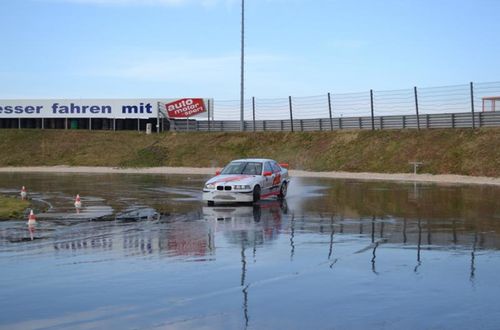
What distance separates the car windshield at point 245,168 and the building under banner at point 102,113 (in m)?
39.9

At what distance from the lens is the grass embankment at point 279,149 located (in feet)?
136

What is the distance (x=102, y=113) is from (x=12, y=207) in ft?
154

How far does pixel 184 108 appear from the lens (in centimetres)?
6419

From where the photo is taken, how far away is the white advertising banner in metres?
65.3

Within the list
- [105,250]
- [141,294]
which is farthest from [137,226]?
[141,294]

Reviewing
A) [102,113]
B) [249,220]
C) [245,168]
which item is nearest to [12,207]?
[245,168]

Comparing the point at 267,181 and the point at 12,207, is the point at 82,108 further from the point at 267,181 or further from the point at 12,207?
the point at 12,207

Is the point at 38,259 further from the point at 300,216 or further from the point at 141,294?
the point at 300,216

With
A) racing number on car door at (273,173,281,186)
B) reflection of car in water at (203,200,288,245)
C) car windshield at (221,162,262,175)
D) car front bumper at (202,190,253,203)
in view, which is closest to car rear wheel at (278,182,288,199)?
racing number on car door at (273,173,281,186)

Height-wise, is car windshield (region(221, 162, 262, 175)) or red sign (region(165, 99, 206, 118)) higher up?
red sign (region(165, 99, 206, 118))

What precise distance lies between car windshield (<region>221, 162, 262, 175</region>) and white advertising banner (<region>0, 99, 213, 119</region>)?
4176 cm

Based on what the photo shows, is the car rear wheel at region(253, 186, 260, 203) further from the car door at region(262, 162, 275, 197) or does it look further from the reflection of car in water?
the car door at region(262, 162, 275, 197)

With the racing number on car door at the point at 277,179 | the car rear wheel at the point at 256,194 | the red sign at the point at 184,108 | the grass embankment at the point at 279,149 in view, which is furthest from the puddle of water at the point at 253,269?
the red sign at the point at 184,108

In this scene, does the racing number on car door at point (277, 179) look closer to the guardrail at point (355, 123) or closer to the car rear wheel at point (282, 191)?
the car rear wheel at point (282, 191)
